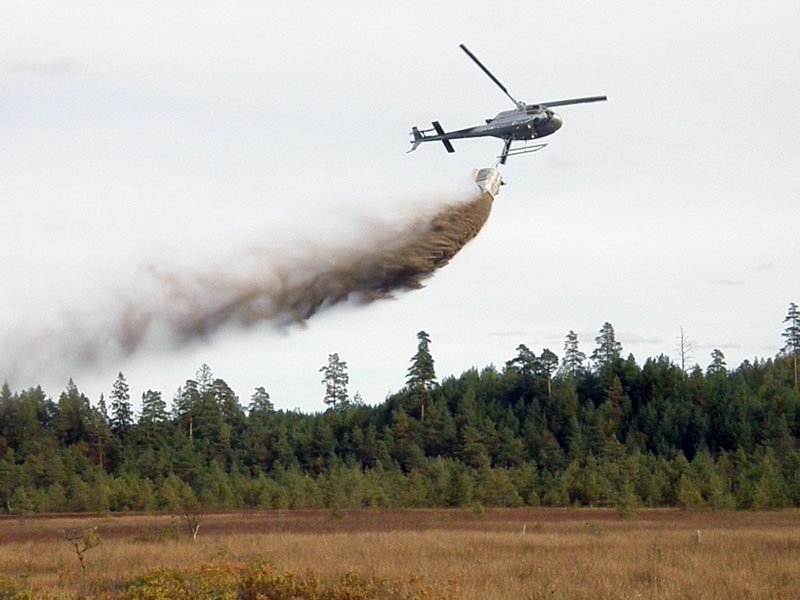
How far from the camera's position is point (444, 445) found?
94.9 m

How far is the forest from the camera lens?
66562 mm

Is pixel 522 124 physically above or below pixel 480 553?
above

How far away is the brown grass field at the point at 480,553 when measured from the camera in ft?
73.8

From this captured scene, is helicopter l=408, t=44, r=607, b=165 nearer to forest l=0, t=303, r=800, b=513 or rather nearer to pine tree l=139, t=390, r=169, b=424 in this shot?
forest l=0, t=303, r=800, b=513

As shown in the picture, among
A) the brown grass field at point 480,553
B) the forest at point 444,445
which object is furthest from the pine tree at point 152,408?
the brown grass field at point 480,553

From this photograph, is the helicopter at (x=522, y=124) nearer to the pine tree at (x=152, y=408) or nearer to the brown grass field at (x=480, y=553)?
the brown grass field at (x=480, y=553)

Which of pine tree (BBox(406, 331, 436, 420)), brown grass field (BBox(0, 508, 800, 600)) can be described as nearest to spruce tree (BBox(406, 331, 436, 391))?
pine tree (BBox(406, 331, 436, 420))

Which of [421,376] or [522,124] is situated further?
[421,376]

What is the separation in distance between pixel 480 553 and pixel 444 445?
64.1 metres

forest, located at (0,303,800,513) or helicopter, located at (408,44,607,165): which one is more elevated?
helicopter, located at (408,44,607,165)

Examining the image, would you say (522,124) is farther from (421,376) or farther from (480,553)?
(421,376)

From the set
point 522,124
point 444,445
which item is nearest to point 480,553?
point 522,124

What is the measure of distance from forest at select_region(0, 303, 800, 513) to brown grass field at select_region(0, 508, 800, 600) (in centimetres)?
1547

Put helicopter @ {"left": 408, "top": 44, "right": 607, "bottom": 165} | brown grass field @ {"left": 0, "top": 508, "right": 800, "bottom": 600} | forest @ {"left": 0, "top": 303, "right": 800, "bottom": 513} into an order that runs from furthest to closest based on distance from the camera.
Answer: forest @ {"left": 0, "top": 303, "right": 800, "bottom": 513} → helicopter @ {"left": 408, "top": 44, "right": 607, "bottom": 165} → brown grass field @ {"left": 0, "top": 508, "right": 800, "bottom": 600}
